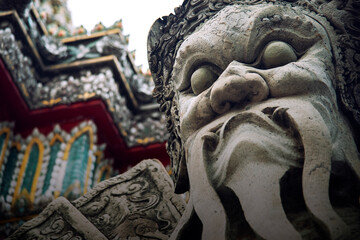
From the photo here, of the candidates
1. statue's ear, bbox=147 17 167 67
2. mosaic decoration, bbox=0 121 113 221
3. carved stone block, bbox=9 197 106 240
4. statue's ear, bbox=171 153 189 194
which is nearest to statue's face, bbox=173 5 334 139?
statue's ear, bbox=171 153 189 194

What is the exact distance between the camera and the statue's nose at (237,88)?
63.1 inches

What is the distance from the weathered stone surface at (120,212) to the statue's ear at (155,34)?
1.76ft

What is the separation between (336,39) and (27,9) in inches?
171

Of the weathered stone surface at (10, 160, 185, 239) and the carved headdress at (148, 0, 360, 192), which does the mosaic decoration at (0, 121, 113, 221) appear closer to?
the weathered stone surface at (10, 160, 185, 239)

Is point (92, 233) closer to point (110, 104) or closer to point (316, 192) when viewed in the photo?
point (316, 192)

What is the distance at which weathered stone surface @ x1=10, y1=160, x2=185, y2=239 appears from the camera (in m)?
1.97

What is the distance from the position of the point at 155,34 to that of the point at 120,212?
827mm

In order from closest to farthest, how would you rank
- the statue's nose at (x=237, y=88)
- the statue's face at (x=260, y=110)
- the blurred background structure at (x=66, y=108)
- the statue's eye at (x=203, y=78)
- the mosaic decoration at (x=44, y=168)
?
the statue's face at (x=260, y=110) → the statue's nose at (x=237, y=88) → the statue's eye at (x=203, y=78) → the mosaic decoration at (x=44, y=168) → the blurred background structure at (x=66, y=108)

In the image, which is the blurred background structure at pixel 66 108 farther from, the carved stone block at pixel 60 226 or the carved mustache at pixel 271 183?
the carved mustache at pixel 271 183

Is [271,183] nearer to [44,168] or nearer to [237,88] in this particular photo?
[237,88]

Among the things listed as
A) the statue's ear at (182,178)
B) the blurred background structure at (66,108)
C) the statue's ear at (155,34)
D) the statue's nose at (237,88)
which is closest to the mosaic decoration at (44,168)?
the blurred background structure at (66,108)

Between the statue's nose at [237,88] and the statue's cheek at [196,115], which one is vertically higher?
the statue's nose at [237,88]

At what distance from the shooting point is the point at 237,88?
1.61 metres

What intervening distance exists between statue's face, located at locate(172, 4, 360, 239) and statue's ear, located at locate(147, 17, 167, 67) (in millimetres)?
358
